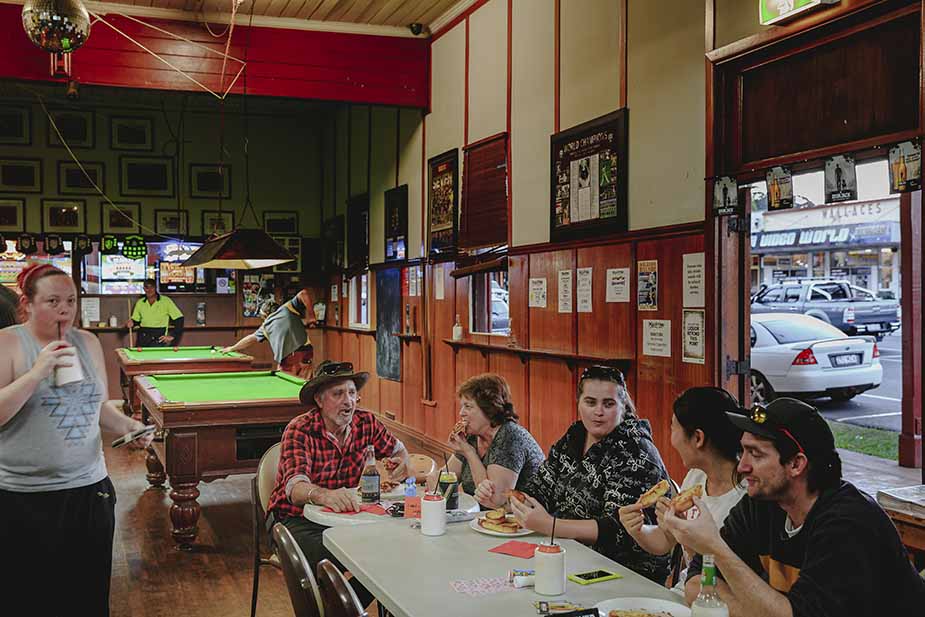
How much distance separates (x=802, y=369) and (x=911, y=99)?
22.1 ft

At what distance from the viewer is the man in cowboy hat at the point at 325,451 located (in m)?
3.63

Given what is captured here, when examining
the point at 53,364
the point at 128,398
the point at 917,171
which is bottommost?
the point at 128,398

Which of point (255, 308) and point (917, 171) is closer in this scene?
point (917, 171)

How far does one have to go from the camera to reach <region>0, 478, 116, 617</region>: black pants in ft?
10.0

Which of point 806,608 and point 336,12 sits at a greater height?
point 336,12

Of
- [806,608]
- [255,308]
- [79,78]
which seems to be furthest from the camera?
[255,308]

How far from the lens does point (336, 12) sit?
7953 millimetres

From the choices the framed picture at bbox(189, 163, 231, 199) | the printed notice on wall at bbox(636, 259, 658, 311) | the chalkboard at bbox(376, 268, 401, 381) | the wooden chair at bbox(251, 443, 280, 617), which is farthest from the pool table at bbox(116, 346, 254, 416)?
the printed notice on wall at bbox(636, 259, 658, 311)

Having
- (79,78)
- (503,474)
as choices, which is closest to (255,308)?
(79,78)

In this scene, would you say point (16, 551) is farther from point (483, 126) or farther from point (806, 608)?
point (483, 126)

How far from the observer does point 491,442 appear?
12.3ft

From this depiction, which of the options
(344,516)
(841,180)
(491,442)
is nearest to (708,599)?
(344,516)

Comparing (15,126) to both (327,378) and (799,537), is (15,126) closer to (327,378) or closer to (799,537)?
(327,378)

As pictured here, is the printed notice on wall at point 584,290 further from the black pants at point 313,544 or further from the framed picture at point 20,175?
the framed picture at point 20,175
